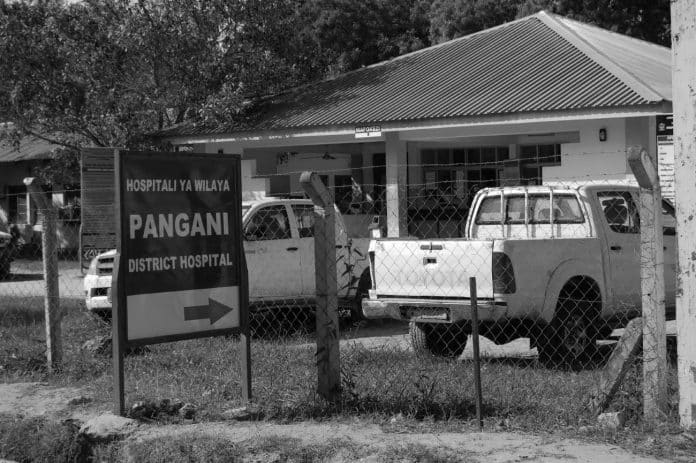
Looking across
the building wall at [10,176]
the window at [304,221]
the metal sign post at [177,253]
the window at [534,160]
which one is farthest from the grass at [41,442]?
the building wall at [10,176]

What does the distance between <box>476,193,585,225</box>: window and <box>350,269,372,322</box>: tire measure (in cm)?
254

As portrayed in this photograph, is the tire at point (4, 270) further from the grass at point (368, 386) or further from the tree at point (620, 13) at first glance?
the tree at point (620, 13)

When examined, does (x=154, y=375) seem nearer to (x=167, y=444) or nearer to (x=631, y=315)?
(x=167, y=444)

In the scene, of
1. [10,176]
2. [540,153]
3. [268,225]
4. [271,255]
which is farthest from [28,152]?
[271,255]

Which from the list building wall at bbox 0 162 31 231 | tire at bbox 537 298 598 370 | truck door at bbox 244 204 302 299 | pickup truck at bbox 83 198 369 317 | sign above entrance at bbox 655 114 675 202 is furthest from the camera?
building wall at bbox 0 162 31 231

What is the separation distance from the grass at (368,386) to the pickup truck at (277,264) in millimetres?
1579

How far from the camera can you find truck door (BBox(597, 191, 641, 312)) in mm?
10430

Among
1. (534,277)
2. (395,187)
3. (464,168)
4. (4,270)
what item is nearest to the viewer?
(534,277)

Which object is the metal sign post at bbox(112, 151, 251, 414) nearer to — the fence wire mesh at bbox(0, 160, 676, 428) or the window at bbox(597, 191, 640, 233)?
the fence wire mesh at bbox(0, 160, 676, 428)

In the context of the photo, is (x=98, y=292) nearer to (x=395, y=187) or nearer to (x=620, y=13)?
(x=395, y=187)

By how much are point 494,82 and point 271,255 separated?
8444 millimetres

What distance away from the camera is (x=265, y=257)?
12945 mm

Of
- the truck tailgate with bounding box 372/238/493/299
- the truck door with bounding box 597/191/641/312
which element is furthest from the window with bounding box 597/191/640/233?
the truck tailgate with bounding box 372/238/493/299

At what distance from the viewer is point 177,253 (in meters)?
7.33
